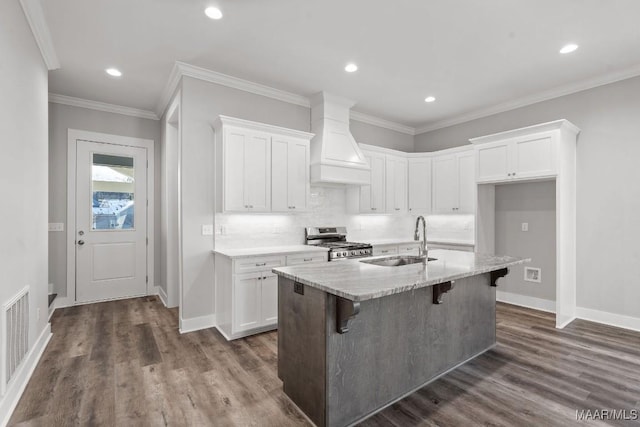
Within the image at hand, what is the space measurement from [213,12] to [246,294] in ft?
8.92

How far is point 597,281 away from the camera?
402cm

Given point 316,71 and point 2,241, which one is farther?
point 316,71

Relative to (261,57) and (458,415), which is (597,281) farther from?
(261,57)

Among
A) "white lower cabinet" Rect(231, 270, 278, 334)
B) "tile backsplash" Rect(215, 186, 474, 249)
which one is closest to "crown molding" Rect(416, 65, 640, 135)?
"tile backsplash" Rect(215, 186, 474, 249)

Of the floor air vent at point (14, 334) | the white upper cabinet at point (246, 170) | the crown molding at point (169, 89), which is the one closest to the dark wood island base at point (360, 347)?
the white upper cabinet at point (246, 170)

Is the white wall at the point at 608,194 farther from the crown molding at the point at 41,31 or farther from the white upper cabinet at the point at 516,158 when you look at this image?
the crown molding at the point at 41,31

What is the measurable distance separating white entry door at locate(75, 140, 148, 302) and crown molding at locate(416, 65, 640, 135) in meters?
5.29

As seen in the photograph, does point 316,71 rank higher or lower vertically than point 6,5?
higher

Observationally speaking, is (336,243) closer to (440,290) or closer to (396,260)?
(396,260)

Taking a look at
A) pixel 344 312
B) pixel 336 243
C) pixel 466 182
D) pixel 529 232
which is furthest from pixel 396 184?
pixel 344 312

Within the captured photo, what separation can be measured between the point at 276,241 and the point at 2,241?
9.10ft

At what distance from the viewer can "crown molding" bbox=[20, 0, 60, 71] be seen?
257 cm

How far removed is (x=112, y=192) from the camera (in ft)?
16.6

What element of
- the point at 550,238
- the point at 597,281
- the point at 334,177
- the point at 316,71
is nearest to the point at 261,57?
the point at 316,71
